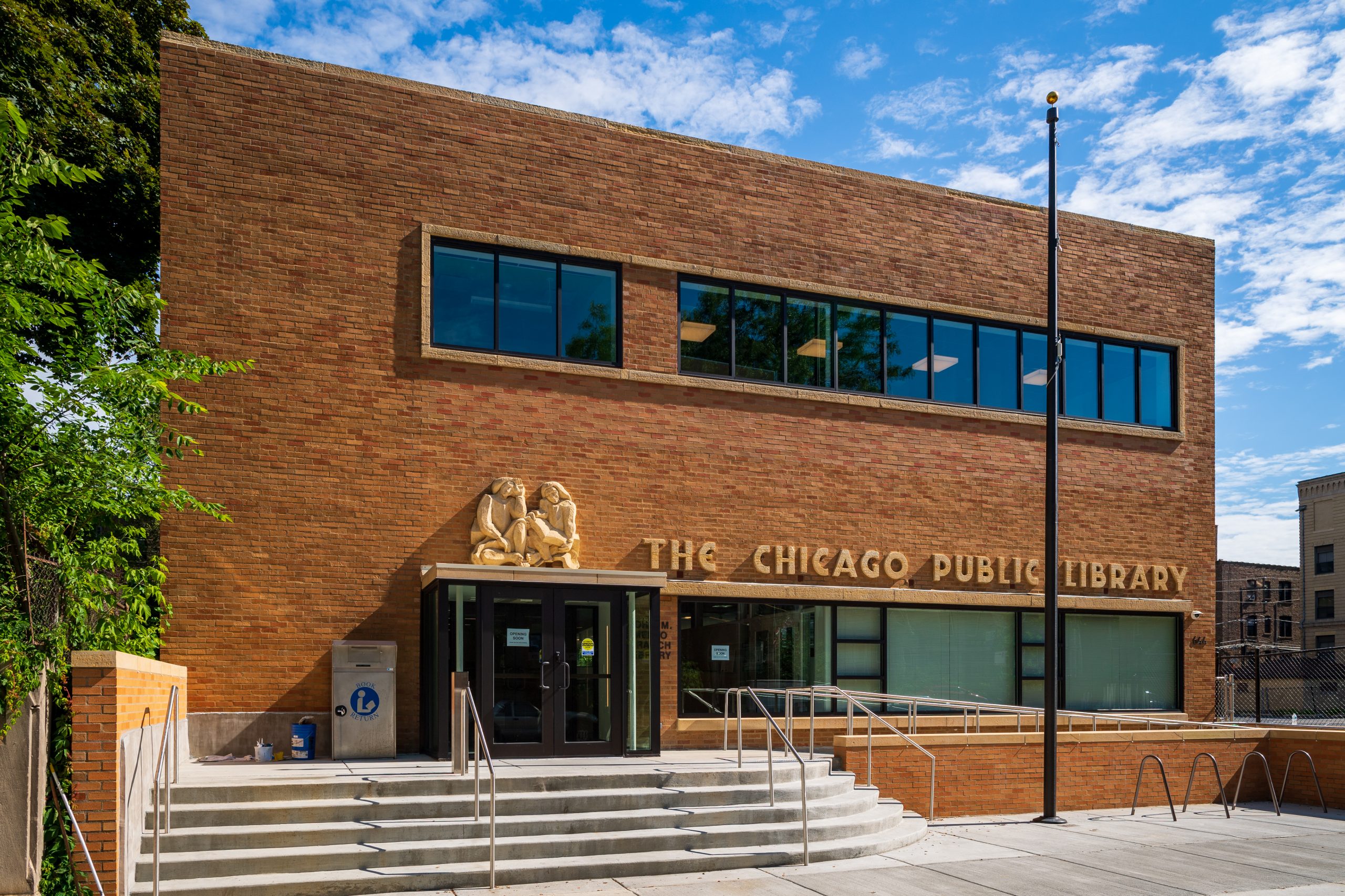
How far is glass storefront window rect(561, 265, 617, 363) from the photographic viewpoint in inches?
671

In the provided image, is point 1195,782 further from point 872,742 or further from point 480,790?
point 480,790

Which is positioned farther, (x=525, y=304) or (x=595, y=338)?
(x=595, y=338)

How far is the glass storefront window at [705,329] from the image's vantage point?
58.7 feet

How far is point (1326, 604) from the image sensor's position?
61062 mm

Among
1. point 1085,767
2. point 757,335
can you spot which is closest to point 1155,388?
point 1085,767

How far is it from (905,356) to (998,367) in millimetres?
2060

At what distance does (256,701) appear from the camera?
14.6 meters

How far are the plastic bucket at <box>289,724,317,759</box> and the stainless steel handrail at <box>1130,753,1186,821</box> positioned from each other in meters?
11.9

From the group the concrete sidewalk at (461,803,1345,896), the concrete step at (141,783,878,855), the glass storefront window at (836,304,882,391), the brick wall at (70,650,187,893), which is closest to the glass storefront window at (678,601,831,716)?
the concrete sidewalk at (461,803,1345,896)

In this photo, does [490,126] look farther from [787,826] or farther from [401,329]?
[787,826]

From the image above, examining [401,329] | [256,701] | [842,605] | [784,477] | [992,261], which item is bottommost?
[256,701]

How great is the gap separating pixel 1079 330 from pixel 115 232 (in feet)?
62.1

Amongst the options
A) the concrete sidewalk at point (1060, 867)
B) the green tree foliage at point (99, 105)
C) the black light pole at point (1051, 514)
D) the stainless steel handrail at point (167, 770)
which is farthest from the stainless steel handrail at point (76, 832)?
the green tree foliage at point (99, 105)

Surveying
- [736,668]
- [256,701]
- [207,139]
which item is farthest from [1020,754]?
[207,139]
